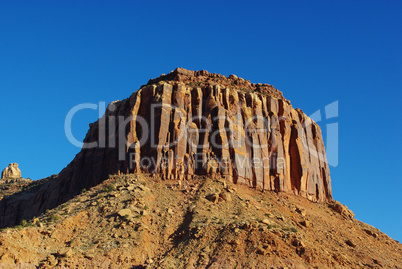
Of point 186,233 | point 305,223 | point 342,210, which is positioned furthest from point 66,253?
point 342,210

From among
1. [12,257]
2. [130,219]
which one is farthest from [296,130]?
[12,257]

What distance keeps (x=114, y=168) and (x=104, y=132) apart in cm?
937

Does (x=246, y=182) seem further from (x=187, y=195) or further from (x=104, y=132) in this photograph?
(x=104, y=132)

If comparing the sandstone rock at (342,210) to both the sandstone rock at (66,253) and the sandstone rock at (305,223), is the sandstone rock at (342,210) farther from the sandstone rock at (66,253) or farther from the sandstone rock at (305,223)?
the sandstone rock at (66,253)

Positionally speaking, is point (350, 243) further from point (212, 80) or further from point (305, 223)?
point (212, 80)

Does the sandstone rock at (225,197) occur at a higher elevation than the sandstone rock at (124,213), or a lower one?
higher

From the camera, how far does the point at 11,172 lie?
126375mm

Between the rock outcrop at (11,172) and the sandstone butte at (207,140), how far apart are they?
1363 inches

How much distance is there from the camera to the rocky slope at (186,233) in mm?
55250

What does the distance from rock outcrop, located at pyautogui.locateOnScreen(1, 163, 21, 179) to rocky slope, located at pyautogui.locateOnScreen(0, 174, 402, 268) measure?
5967 cm

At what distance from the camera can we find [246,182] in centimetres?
7662

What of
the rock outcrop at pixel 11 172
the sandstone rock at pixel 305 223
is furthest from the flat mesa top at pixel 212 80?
the rock outcrop at pixel 11 172

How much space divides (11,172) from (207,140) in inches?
2562

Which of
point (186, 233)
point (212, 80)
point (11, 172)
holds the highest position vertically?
point (212, 80)
